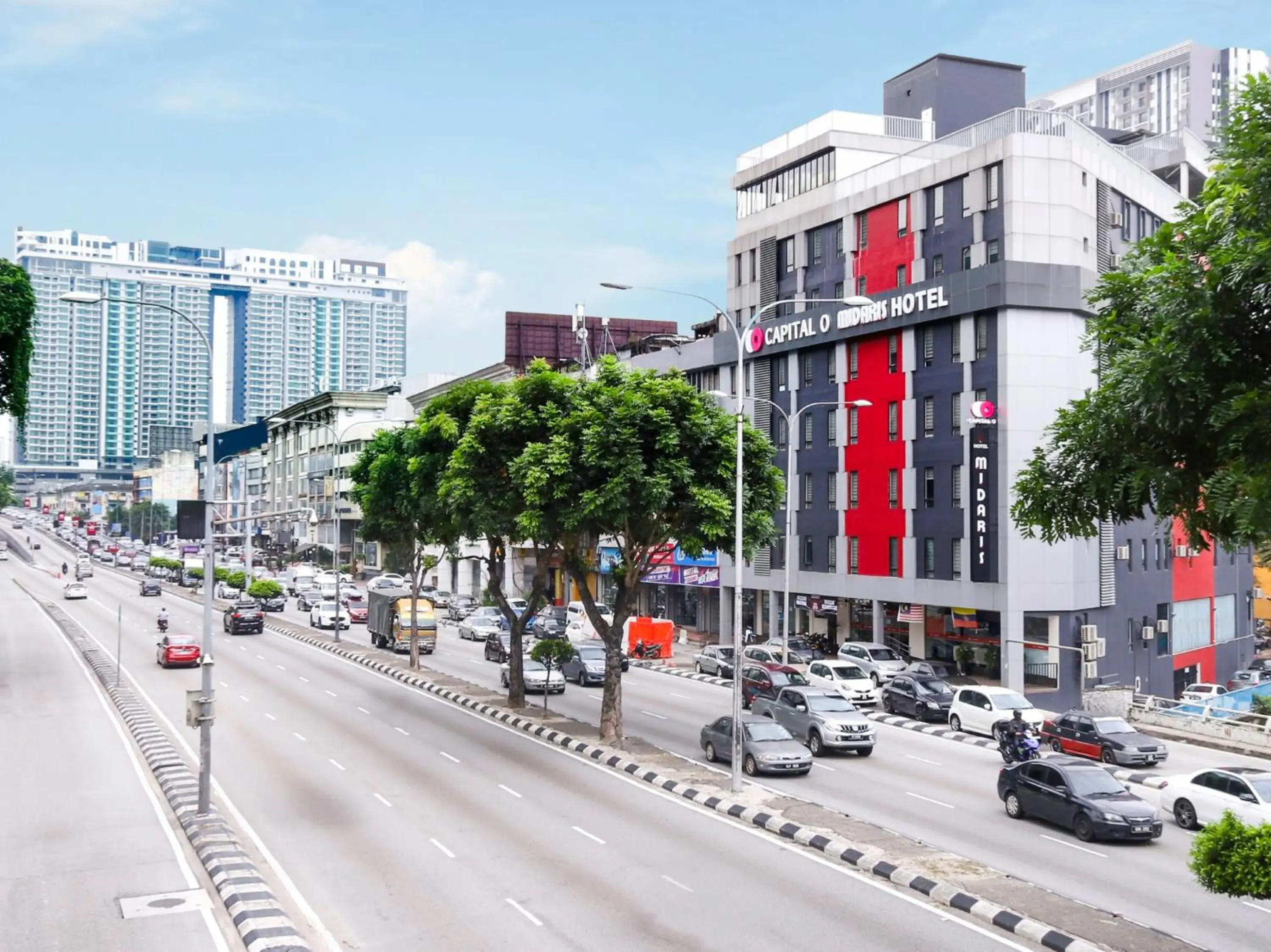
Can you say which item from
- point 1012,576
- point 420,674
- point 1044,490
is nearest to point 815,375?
point 1012,576

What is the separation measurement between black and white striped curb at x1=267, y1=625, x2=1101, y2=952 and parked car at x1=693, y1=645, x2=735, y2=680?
14.3m

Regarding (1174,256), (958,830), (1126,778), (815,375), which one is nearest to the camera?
(1174,256)

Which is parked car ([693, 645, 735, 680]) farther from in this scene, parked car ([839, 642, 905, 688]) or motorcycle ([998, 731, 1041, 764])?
motorcycle ([998, 731, 1041, 764])

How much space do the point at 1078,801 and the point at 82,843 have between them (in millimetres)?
19223

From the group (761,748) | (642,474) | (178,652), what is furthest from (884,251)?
(178,652)

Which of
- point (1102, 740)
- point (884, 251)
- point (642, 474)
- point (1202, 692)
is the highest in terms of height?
point (884, 251)

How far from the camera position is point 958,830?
2325 centimetres

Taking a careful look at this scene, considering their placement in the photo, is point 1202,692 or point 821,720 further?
point 1202,692

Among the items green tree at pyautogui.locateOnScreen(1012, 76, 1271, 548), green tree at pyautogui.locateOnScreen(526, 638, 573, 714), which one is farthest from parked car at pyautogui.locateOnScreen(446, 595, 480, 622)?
green tree at pyautogui.locateOnScreen(1012, 76, 1271, 548)

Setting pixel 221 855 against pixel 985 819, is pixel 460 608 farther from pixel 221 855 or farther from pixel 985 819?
pixel 221 855

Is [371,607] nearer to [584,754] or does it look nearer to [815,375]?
[815,375]

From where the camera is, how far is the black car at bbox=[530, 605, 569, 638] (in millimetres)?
61500

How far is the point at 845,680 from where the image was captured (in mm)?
43281

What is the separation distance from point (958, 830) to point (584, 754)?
1127 centimetres
